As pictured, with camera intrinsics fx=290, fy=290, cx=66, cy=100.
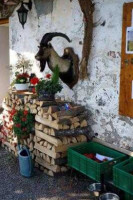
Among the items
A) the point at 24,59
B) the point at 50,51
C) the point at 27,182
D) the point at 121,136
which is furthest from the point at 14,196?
the point at 24,59

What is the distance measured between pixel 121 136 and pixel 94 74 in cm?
104

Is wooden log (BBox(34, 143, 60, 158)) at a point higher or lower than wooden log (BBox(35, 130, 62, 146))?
lower

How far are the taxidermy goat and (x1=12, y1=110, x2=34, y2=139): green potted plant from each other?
88cm

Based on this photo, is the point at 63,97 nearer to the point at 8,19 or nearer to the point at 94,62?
the point at 94,62

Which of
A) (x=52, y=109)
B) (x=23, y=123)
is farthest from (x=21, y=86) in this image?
(x=52, y=109)

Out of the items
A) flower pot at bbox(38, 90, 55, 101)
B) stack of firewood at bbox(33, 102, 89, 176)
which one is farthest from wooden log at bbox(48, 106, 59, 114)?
flower pot at bbox(38, 90, 55, 101)

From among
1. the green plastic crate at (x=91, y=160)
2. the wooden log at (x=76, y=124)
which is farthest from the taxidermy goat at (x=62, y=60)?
the green plastic crate at (x=91, y=160)

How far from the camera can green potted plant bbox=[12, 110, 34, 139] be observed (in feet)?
15.6

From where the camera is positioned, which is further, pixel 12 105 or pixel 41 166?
pixel 12 105

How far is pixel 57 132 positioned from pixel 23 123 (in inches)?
33.2

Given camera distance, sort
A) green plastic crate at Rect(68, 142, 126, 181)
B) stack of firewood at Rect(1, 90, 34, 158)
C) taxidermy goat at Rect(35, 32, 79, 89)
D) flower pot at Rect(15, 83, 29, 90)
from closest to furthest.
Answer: green plastic crate at Rect(68, 142, 126, 181) → taxidermy goat at Rect(35, 32, 79, 89) → stack of firewood at Rect(1, 90, 34, 158) → flower pot at Rect(15, 83, 29, 90)

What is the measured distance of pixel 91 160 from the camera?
379cm

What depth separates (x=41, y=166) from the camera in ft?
15.2

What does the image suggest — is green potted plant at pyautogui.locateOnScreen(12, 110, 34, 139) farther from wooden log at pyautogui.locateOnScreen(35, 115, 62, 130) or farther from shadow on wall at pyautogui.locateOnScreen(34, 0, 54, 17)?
shadow on wall at pyautogui.locateOnScreen(34, 0, 54, 17)
